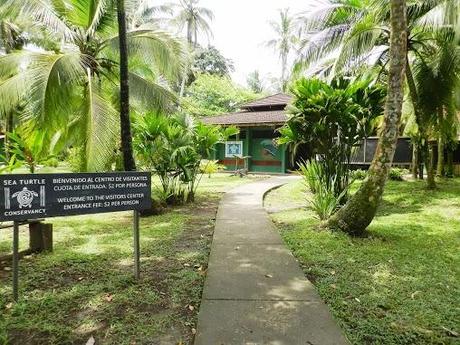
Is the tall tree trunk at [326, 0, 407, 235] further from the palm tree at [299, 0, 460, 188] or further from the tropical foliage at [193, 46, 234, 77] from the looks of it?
the tropical foliage at [193, 46, 234, 77]

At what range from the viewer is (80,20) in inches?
312

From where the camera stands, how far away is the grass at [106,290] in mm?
3123

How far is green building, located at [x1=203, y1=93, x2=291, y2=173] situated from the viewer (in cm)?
1959

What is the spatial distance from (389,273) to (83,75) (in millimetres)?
7500

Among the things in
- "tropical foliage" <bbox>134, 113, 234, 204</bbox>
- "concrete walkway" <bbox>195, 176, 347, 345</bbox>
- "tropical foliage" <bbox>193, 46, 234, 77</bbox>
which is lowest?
"concrete walkway" <bbox>195, 176, 347, 345</bbox>

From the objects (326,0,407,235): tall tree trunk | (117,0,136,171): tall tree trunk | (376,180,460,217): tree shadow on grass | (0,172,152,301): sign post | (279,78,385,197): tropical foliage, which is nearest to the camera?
(0,172,152,301): sign post

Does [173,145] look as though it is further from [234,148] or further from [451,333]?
[234,148]

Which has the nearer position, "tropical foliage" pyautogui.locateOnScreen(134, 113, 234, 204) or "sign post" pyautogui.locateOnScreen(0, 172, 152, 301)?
"sign post" pyautogui.locateOnScreen(0, 172, 152, 301)

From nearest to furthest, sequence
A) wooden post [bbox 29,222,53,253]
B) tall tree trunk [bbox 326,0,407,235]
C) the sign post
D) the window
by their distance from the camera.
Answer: the sign post < wooden post [bbox 29,222,53,253] < tall tree trunk [bbox 326,0,407,235] < the window

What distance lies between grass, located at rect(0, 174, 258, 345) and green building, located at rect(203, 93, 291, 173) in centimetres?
1309

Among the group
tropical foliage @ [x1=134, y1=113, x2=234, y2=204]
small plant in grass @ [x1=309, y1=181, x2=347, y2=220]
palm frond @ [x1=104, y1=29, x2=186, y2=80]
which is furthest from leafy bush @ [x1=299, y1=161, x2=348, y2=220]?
palm frond @ [x1=104, y1=29, x2=186, y2=80]

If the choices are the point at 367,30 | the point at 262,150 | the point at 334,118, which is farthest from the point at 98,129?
the point at 262,150

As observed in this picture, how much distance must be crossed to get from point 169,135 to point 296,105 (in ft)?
10.7

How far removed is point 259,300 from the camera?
12.1 feet
